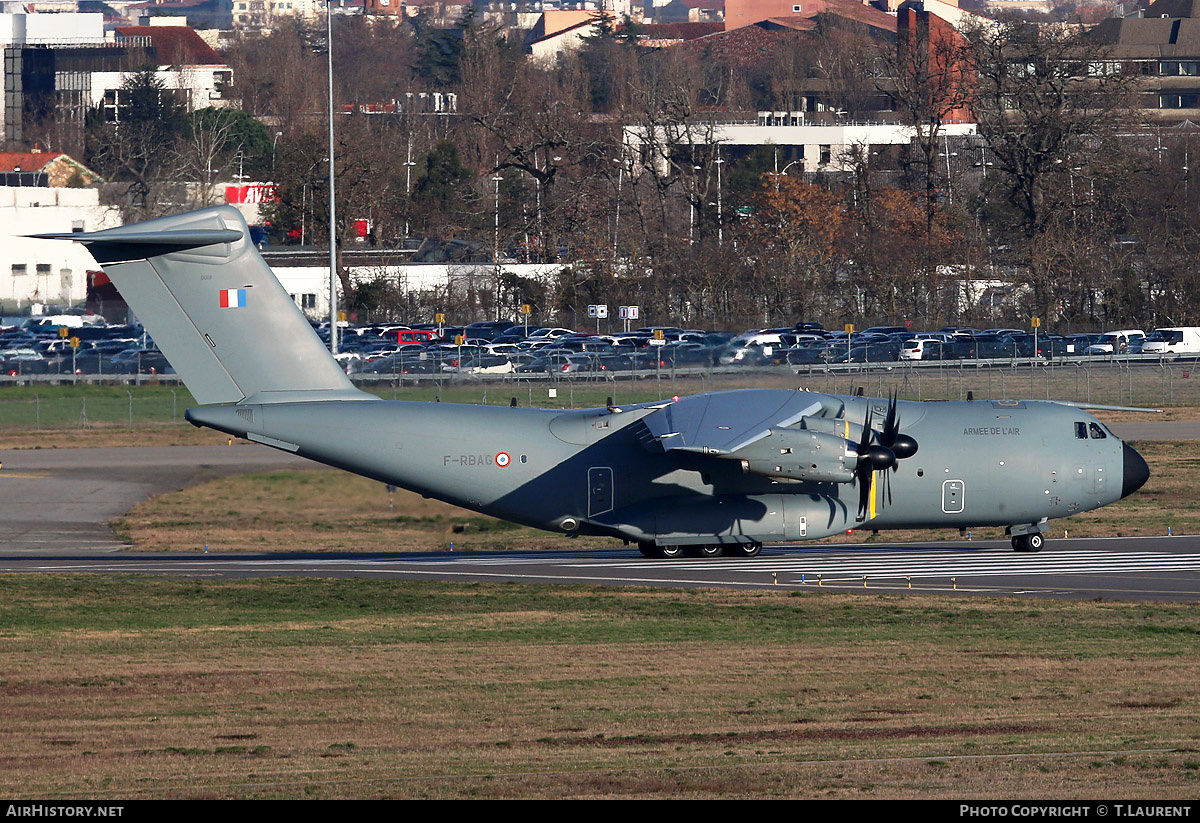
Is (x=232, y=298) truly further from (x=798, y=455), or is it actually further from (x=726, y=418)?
(x=798, y=455)

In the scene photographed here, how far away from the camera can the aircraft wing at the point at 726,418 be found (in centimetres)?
2658

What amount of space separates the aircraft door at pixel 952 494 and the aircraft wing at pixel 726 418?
2615 mm

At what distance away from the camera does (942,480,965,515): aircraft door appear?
95.2 ft

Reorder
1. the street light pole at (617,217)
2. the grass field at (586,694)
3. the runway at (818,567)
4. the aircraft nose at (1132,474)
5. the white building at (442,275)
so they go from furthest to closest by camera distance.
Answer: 1. the street light pole at (617,217)
2. the white building at (442,275)
3. the aircraft nose at (1132,474)
4. the runway at (818,567)
5. the grass field at (586,694)

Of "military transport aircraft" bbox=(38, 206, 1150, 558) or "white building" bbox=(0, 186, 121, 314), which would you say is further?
"white building" bbox=(0, 186, 121, 314)

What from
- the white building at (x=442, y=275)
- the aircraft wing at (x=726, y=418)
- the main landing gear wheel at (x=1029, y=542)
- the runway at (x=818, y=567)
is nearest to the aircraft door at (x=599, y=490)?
the aircraft wing at (x=726, y=418)

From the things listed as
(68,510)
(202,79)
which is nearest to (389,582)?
(68,510)

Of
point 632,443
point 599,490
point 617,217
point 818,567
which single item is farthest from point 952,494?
point 617,217

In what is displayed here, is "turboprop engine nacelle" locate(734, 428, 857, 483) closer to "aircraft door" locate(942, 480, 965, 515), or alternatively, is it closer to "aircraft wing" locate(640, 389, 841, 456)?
"aircraft wing" locate(640, 389, 841, 456)

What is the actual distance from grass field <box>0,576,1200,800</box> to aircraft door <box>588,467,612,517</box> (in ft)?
9.54

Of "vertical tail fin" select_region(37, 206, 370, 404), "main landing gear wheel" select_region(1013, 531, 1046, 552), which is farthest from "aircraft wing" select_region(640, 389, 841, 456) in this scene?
"vertical tail fin" select_region(37, 206, 370, 404)

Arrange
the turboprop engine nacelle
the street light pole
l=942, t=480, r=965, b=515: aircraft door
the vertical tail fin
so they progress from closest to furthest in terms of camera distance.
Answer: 1. the vertical tail fin
2. the turboprop engine nacelle
3. l=942, t=480, r=965, b=515: aircraft door
4. the street light pole

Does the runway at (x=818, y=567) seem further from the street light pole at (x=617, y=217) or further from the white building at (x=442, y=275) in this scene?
the street light pole at (x=617, y=217)

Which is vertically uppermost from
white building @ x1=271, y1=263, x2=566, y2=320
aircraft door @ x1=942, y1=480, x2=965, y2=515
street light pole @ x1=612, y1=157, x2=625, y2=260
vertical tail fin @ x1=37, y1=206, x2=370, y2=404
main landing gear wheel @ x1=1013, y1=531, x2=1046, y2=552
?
street light pole @ x1=612, y1=157, x2=625, y2=260
